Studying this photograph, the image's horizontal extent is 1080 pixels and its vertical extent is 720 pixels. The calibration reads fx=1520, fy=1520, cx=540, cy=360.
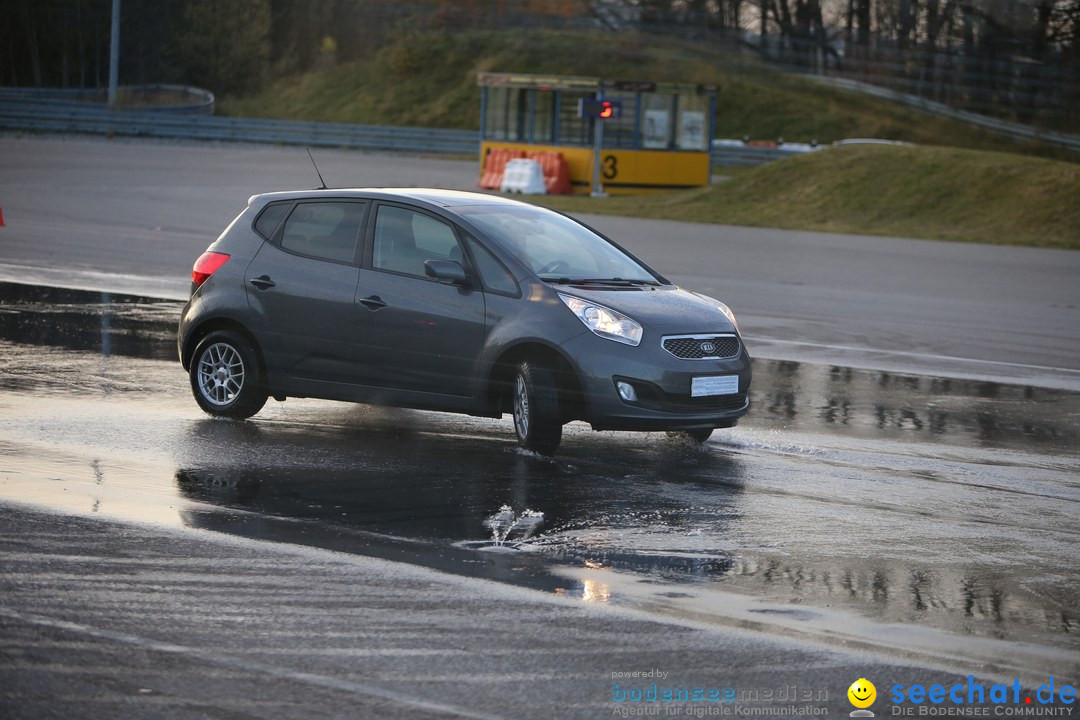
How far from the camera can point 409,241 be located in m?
9.73

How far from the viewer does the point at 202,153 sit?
172 feet

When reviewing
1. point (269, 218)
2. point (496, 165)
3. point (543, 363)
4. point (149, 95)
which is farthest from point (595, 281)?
point (149, 95)

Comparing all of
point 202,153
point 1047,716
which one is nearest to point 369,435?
point 1047,716

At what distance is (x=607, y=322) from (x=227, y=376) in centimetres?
272

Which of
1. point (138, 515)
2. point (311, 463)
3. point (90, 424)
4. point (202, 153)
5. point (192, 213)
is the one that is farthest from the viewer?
point (202, 153)

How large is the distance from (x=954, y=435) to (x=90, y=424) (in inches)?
228

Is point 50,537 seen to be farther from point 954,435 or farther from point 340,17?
point 340,17

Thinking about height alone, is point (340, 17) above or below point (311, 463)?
above

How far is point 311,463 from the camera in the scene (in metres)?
8.78

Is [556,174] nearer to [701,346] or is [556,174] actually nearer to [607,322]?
[701,346]

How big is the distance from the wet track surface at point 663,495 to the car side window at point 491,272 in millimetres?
998

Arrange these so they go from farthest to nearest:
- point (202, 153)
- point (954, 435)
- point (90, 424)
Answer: point (202, 153) < point (954, 435) < point (90, 424)

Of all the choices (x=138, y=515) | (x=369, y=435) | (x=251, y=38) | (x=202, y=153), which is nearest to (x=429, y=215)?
(x=369, y=435)

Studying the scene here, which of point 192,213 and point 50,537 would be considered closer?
point 50,537
